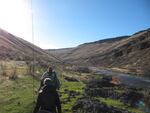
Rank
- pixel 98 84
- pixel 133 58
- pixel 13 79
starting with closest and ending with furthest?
pixel 13 79 < pixel 98 84 < pixel 133 58

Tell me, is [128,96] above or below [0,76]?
below

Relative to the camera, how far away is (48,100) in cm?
1078

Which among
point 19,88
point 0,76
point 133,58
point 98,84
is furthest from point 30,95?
point 133,58

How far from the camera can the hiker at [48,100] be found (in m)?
10.8

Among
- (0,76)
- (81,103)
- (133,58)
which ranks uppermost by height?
(133,58)

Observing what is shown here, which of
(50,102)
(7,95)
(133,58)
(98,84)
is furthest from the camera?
(133,58)

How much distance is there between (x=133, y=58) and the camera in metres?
190

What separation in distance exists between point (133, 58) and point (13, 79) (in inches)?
6003

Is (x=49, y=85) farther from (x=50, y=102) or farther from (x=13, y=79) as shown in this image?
(x=13, y=79)

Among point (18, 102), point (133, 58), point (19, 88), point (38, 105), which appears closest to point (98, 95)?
point (19, 88)

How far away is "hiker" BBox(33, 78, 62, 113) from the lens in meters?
10.8

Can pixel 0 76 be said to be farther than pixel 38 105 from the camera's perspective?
Yes

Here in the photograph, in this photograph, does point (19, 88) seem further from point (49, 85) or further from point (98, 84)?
point (49, 85)

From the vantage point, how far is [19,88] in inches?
1449
